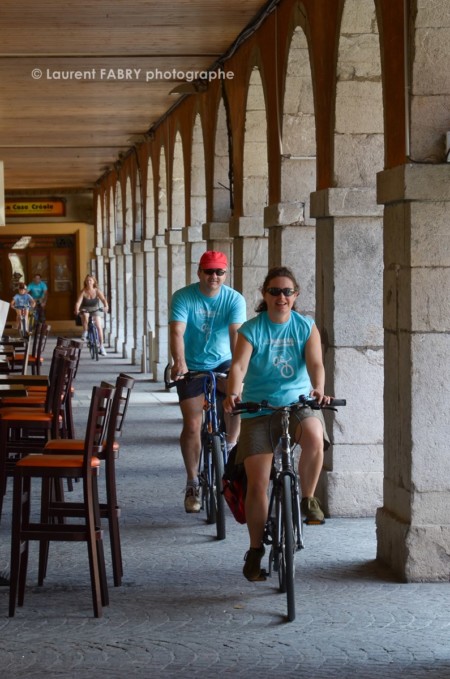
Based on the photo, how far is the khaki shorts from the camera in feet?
20.6

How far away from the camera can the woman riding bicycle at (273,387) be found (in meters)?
6.29

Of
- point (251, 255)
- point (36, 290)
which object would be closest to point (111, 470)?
point (251, 255)

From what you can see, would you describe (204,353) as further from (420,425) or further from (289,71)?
(289,71)

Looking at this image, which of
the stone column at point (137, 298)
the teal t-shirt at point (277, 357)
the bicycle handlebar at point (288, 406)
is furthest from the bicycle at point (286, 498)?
the stone column at point (137, 298)

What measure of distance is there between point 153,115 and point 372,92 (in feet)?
36.2

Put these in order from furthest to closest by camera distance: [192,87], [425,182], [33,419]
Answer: [192,87] < [33,419] < [425,182]

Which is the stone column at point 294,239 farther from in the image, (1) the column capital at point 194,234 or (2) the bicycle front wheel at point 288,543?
(1) the column capital at point 194,234

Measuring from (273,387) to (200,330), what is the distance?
2252 mm

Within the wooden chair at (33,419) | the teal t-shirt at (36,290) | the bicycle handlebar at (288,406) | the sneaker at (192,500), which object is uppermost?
the teal t-shirt at (36,290)

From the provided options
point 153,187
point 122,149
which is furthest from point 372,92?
point 122,149

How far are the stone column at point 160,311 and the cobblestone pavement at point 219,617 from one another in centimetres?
1241

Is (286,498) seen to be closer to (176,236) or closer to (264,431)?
(264,431)

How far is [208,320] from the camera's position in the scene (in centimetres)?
864

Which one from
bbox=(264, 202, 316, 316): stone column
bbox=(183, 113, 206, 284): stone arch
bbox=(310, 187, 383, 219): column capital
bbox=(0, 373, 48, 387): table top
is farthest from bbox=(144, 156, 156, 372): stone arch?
bbox=(310, 187, 383, 219): column capital
